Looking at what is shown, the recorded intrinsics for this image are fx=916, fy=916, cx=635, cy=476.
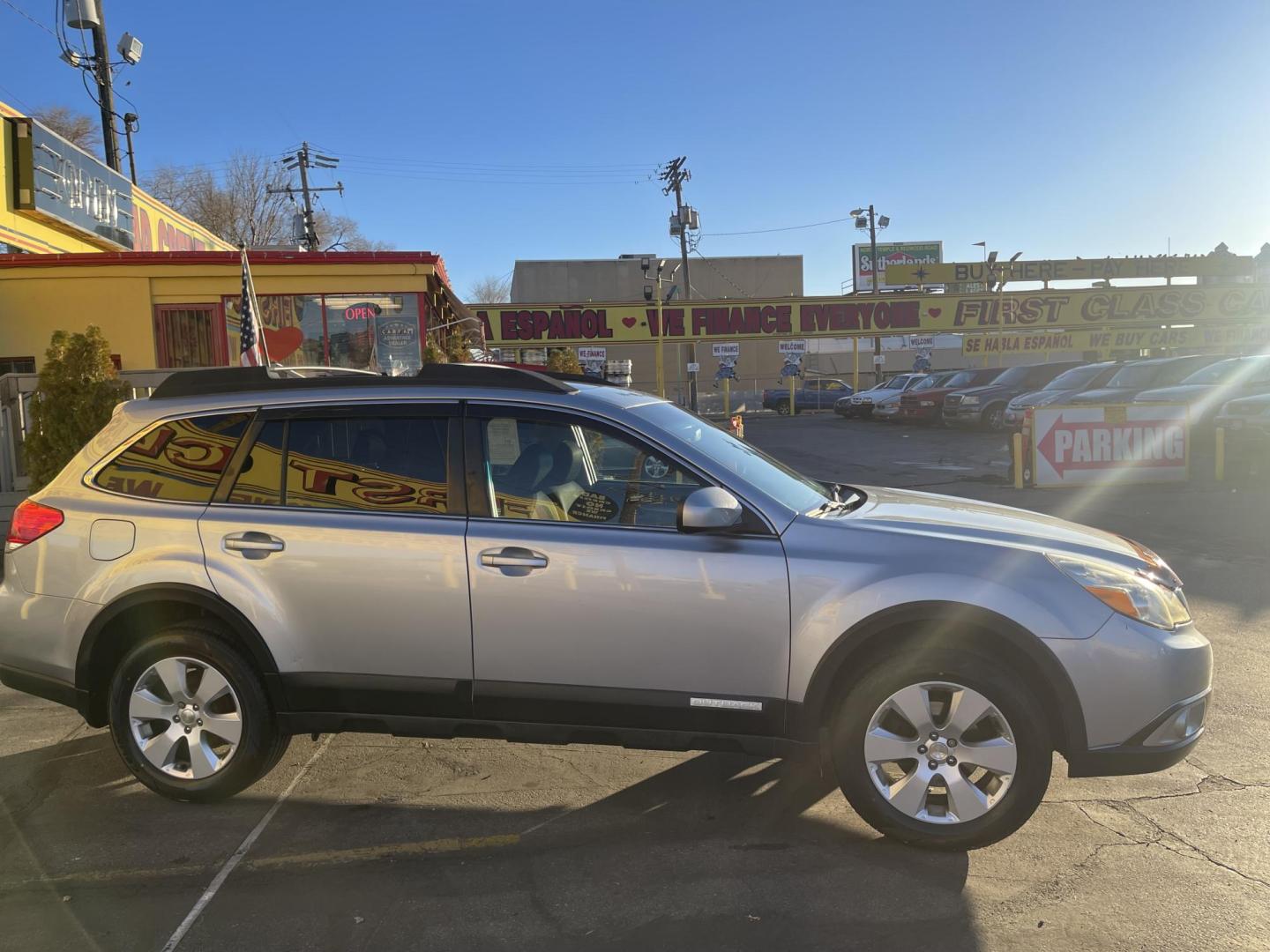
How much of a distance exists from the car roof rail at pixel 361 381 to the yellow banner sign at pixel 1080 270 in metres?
35.3

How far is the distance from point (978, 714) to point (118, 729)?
3.49m

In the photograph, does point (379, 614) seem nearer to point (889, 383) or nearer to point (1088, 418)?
point (1088, 418)

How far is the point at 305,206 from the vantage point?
51.4m

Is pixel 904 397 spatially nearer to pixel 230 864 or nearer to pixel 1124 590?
pixel 1124 590

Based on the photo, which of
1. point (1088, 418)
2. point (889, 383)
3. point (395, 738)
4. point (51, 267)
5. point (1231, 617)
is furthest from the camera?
point (889, 383)

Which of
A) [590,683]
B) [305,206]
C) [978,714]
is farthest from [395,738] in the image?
[305,206]

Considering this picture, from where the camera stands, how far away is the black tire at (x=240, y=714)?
379cm

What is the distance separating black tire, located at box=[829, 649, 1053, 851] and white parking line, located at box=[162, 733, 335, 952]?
90.1 inches

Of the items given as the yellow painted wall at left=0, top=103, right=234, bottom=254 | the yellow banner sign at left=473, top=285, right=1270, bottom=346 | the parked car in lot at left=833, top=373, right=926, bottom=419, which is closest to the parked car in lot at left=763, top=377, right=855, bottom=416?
the yellow banner sign at left=473, top=285, right=1270, bottom=346

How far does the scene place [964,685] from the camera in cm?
332

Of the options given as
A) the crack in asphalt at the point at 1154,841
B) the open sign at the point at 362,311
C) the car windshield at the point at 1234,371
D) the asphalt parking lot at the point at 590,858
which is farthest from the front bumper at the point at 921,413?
the crack in asphalt at the point at 1154,841

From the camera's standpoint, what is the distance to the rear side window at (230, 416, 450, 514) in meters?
3.76

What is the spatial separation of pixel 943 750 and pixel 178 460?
3.35m

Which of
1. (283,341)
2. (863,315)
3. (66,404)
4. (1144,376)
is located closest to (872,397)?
(863,315)
